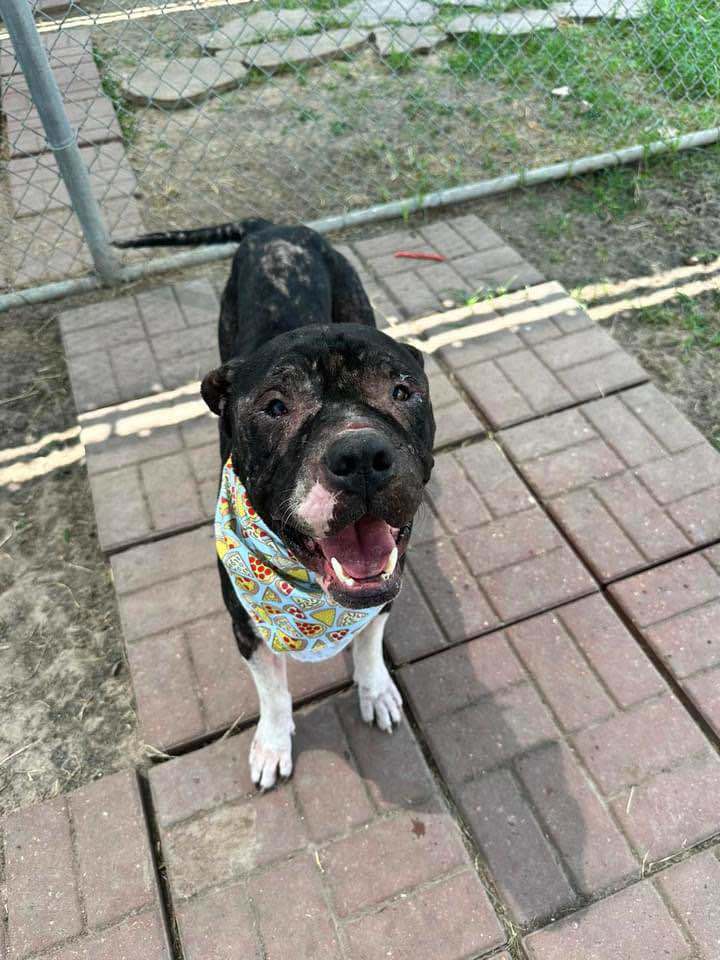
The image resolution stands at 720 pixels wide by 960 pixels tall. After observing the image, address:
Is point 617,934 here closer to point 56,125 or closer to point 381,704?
point 381,704

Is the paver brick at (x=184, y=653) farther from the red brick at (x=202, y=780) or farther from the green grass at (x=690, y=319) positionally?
the green grass at (x=690, y=319)

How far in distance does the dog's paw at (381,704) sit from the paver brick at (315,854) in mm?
62

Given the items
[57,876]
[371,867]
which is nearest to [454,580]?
[371,867]

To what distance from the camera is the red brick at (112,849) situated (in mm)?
2645

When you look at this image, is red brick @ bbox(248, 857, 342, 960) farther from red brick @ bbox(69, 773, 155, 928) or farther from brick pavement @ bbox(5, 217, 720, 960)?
red brick @ bbox(69, 773, 155, 928)

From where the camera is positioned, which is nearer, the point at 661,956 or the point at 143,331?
the point at 661,956

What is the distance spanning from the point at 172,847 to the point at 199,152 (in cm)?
580

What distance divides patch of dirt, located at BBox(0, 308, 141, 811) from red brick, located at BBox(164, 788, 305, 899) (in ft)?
1.38

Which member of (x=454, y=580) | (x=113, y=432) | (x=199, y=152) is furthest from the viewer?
(x=199, y=152)

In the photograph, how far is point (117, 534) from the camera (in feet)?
12.4

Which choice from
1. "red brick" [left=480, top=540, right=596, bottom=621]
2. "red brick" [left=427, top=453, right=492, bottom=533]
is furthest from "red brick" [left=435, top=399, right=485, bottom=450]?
"red brick" [left=480, top=540, right=596, bottom=621]

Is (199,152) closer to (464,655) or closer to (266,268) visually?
(266,268)

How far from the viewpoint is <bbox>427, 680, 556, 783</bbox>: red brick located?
9.71ft

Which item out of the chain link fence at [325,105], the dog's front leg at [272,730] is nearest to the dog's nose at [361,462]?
the dog's front leg at [272,730]
